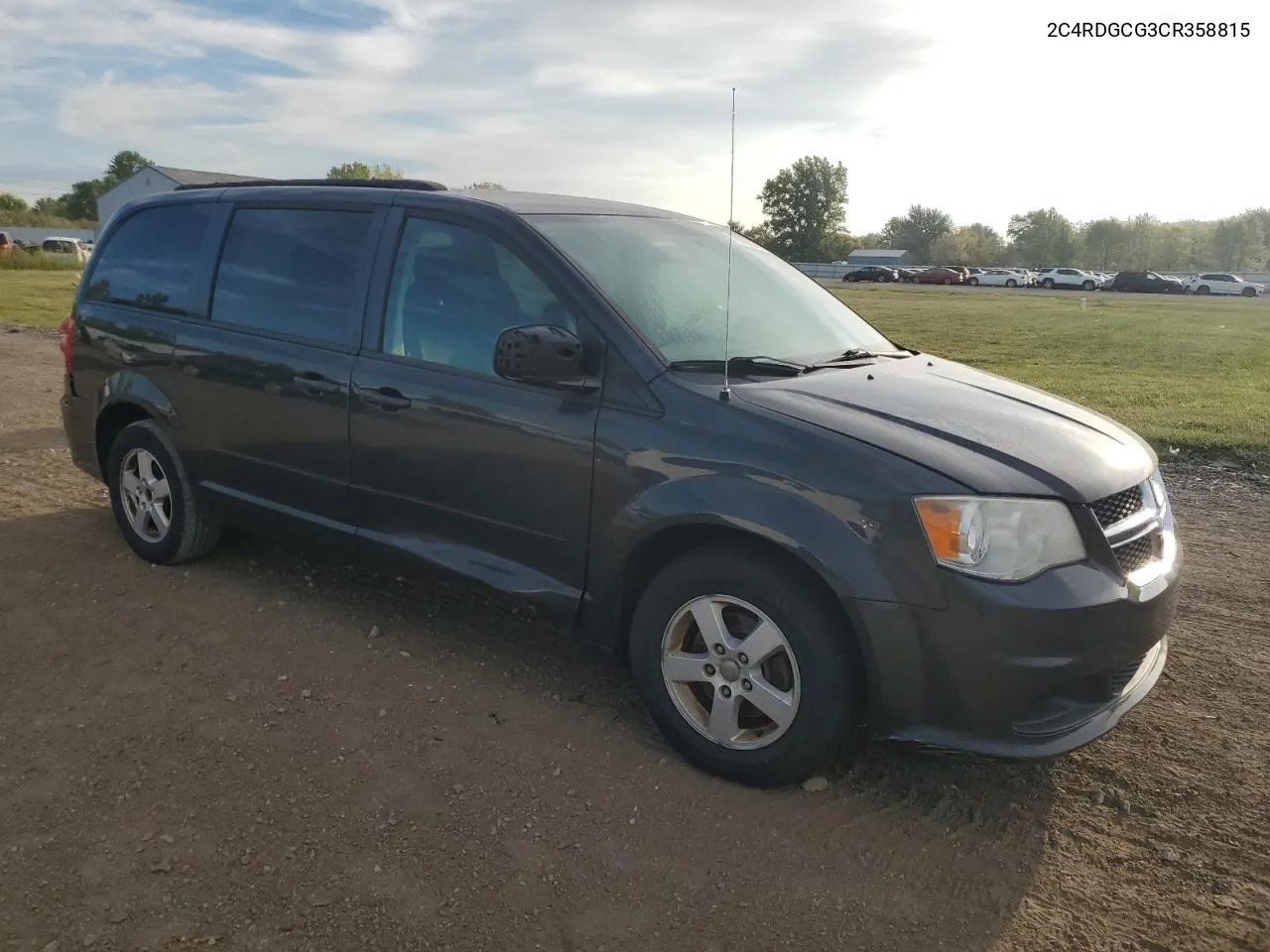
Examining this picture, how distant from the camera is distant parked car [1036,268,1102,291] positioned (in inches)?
2392

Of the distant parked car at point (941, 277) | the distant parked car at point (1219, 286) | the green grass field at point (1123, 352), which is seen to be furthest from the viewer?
the distant parked car at point (941, 277)

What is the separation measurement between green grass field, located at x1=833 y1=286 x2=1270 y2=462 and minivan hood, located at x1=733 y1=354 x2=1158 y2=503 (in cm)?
529

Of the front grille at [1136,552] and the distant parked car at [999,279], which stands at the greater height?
the distant parked car at [999,279]

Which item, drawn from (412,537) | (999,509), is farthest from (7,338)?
(999,509)

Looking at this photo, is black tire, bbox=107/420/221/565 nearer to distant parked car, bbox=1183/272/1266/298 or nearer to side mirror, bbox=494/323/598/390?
side mirror, bbox=494/323/598/390

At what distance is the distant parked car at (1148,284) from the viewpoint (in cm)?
5638

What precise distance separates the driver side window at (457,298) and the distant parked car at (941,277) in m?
63.7

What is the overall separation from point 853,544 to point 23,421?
325 inches

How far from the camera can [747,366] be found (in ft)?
11.8

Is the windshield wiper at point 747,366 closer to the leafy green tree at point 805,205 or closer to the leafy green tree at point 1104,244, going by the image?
the leafy green tree at point 805,205

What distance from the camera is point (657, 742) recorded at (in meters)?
3.57

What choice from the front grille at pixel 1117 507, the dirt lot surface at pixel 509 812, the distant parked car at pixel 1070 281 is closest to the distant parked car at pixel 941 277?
the distant parked car at pixel 1070 281

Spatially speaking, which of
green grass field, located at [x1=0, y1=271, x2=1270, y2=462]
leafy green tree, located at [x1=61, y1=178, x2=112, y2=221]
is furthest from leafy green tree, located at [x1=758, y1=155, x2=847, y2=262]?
leafy green tree, located at [x1=61, y1=178, x2=112, y2=221]

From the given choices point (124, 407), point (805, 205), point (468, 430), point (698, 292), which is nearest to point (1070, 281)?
point (805, 205)
